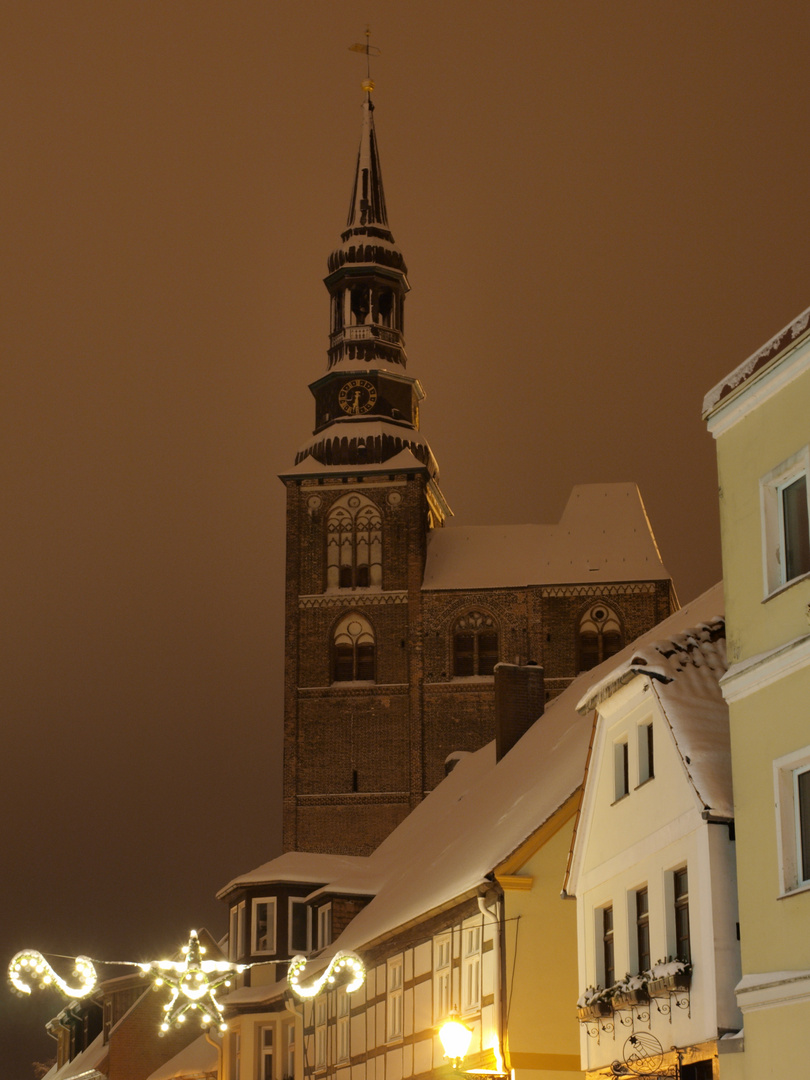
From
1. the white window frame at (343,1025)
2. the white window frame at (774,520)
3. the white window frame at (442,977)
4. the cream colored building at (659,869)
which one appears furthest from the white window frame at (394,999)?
the white window frame at (774,520)

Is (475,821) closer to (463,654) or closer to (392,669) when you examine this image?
(392,669)

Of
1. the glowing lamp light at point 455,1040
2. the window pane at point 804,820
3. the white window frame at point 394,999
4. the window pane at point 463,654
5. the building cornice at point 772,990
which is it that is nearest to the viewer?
the building cornice at point 772,990

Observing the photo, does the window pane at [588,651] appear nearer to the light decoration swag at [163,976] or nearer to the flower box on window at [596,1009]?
the flower box on window at [596,1009]

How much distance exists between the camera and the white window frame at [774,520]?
1513 centimetres

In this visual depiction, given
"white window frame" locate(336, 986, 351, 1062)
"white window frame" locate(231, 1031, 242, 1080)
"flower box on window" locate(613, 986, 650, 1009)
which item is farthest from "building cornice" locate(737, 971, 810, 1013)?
"white window frame" locate(231, 1031, 242, 1080)

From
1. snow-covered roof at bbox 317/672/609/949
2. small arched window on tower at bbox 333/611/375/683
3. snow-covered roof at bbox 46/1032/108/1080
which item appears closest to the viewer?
snow-covered roof at bbox 317/672/609/949

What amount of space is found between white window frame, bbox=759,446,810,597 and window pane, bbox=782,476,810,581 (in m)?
0.04

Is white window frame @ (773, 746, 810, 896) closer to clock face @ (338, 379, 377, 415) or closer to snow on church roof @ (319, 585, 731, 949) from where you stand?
snow on church roof @ (319, 585, 731, 949)

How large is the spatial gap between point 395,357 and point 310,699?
51.2 feet

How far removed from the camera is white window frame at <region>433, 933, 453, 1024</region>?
26.4 meters

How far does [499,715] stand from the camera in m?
35.5

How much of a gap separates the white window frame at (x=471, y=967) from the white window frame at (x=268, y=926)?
41.5 ft

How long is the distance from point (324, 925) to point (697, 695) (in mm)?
20123

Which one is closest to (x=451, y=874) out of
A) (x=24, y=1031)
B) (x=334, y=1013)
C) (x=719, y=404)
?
(x=334, y=1013)
